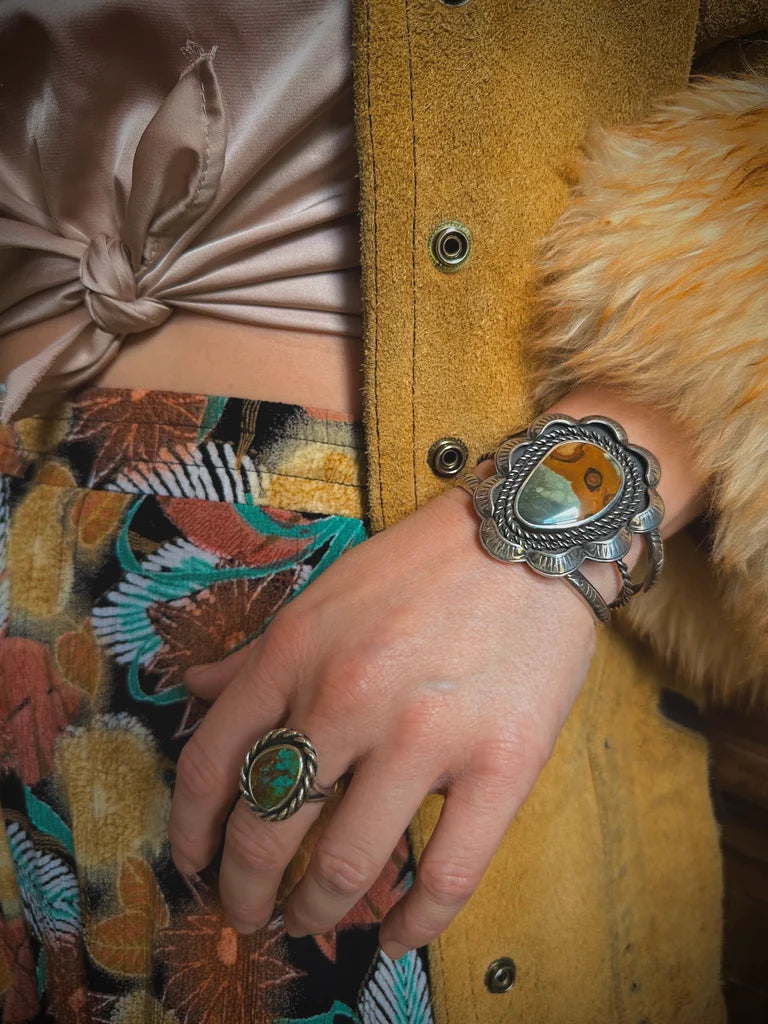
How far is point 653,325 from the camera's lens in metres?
0.54

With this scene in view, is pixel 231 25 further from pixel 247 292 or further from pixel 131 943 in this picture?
pixel 131 943

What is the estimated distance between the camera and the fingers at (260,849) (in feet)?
1.58

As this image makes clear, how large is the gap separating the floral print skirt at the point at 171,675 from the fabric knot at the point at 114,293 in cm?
7

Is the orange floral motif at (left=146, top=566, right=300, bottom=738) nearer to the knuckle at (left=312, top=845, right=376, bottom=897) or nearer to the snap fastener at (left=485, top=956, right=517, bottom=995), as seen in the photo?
the knuckle at (left=312, top=845, right=376, bottom=897)

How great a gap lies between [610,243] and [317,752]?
40cm

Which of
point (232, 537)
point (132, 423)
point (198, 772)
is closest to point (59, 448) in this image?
point (132, 423)

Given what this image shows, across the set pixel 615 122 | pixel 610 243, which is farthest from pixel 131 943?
pixel 615 122

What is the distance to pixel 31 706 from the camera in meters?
0.65

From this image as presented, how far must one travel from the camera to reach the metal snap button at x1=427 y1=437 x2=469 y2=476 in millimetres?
620

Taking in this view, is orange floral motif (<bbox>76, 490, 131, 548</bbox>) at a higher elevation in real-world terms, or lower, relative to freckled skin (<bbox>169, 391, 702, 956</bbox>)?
higher

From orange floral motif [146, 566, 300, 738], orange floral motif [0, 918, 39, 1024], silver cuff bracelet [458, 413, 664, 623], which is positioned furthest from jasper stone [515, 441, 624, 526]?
orange floral motif [0, 918, 39, 1024]

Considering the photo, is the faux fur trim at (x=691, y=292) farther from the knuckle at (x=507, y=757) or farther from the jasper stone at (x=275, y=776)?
the jasper stone at (x=275, y=776)

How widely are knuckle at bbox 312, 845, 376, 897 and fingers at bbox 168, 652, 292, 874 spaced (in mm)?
81

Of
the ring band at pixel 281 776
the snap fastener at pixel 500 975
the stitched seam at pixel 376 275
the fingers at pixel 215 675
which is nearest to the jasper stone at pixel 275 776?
the ring band at pixel 281 776
